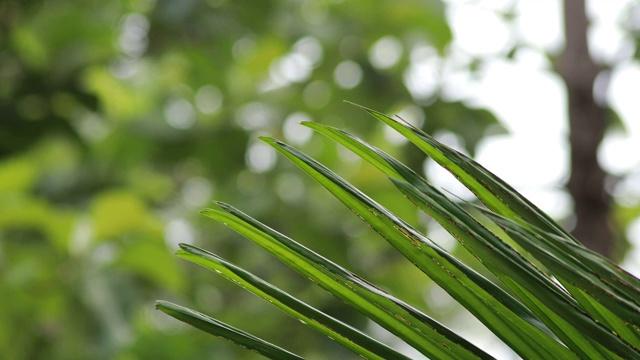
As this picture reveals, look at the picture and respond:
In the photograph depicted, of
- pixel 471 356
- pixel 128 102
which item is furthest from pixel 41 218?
pixel 471 356

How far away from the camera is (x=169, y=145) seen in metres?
2.19

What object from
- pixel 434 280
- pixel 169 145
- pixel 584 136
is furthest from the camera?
pixel 169 145

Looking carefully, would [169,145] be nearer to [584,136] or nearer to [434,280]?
[584,136]

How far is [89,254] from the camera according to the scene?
1617mm

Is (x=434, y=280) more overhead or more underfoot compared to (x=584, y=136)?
more underfoot

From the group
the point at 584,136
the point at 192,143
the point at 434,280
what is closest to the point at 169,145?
the point at 192,143

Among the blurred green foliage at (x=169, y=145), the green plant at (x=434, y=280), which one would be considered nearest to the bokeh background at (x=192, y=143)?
the blurred green foliage at (x=169, y=145)

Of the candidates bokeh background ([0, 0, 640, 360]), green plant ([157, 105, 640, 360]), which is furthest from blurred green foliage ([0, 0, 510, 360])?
green plant ([157, 105, 640, 360])

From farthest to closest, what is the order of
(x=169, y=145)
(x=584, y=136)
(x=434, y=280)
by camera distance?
(x=169, y=145), (x=584, y=136), (x=434, y=280)

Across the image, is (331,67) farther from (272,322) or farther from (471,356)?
(471,356)

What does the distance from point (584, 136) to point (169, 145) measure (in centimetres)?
114

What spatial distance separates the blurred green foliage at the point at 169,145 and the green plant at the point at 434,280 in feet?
4.15

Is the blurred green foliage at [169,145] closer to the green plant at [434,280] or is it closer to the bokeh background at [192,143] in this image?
the bokeh background at [192,143]

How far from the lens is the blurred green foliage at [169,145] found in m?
1.60
